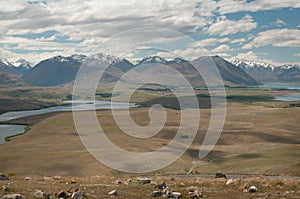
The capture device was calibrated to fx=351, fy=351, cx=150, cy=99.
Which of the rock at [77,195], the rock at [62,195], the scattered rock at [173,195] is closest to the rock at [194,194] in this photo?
the scattered rock at [173,195]

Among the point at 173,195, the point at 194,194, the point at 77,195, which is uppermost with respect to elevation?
the point at 77,195

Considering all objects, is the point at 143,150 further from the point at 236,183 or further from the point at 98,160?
the point at 236,183

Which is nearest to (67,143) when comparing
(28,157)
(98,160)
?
(28,157)

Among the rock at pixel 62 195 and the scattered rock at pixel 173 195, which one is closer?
the rock at pixel 62 195

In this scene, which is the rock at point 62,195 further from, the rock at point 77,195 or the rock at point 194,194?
the rock at point 194,194

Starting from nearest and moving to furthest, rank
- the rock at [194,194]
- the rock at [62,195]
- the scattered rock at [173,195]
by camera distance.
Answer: the rock at [62,195] → the scattered rock at [173,195] → the rock at [194,194]

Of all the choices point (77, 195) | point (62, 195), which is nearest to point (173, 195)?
point (77, 195)

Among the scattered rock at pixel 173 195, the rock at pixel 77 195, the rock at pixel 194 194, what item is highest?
the rock at pixel 77 195

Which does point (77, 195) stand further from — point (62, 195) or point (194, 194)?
point (194, 194)

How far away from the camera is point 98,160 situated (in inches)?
3578

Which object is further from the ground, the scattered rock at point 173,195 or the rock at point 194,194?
the scattered rock at point 173,195

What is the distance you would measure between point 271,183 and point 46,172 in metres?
58.1

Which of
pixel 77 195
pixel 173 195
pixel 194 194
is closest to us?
pixel 77 195

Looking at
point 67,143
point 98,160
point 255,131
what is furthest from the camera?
point 255,131
